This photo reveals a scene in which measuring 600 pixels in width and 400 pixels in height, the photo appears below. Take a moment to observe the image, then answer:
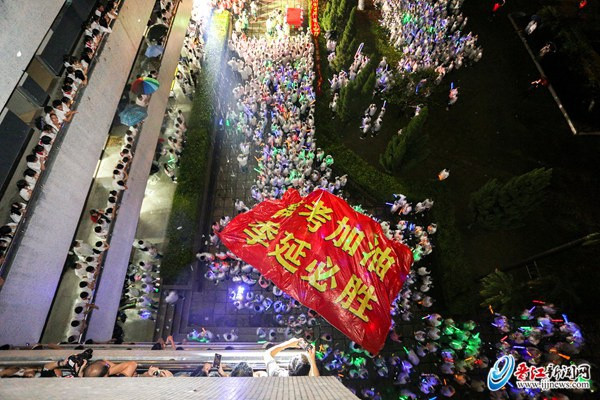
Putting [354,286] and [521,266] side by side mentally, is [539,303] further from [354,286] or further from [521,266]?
[354,286]

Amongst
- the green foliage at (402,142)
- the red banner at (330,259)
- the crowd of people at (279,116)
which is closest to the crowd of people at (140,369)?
the red banner at (330,259)

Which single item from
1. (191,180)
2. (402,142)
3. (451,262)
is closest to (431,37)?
(402,142)

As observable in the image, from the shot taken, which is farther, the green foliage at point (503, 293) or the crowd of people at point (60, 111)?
the green foliage at point (503, 293)

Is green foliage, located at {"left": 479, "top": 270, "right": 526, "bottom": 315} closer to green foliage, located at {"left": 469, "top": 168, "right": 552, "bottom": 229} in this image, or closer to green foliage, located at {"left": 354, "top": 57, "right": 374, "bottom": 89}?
green foliage, located at {"left": 469, "top": 168, "right": 552, "bottom": 229}

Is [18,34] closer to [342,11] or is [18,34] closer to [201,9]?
[201,9]

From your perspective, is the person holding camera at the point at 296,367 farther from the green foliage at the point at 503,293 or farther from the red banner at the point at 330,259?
the green foliage at the point at 503,293

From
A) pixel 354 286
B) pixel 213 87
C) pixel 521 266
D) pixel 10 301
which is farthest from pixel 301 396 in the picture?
pixel 213 87

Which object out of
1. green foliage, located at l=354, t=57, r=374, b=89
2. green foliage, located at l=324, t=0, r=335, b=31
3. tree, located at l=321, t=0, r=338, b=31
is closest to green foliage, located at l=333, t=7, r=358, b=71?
tree, located at l=321, t=0, r=338, b=31
